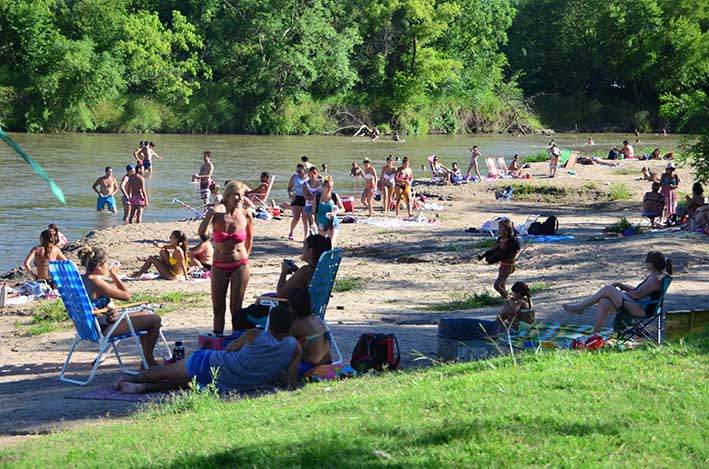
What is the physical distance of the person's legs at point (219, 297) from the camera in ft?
31.3

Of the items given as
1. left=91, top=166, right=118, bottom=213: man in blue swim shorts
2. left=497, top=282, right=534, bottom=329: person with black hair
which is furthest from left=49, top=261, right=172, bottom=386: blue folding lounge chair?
left=91, top=166, right=118, bottom=213: man in blue swim shorts

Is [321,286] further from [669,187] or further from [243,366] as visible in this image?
[669,187]

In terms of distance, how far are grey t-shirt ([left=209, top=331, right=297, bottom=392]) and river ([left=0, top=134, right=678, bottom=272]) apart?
1074 cm

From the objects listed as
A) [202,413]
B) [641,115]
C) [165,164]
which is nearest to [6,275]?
[202,413]

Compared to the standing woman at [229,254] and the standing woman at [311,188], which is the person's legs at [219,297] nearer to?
the standing woman at [229,254]

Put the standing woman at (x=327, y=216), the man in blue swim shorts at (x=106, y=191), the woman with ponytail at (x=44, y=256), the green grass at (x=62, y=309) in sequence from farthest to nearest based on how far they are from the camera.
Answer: the man in blue swim shorts at (x=106, y=191)
the standing woman at (x=327, y=216)
the woman with ponytail at (x=44, y=256)
the green grass at (x=62, y=309)

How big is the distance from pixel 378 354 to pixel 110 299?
266 cm

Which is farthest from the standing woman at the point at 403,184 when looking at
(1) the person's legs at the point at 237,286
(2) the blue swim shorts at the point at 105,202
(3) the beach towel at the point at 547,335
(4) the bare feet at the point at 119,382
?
(4) the bare feet at the point at 119,382

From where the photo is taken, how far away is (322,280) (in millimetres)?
Answer: 8750

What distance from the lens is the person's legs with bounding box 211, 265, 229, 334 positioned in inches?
375

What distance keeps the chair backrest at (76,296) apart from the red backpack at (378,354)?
2213mm

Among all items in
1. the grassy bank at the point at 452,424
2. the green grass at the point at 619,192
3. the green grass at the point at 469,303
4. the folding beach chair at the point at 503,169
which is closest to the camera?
the grassy bank at the point at 452,424

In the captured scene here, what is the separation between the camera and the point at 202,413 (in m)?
6.46

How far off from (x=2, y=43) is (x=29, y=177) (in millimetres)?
23014
